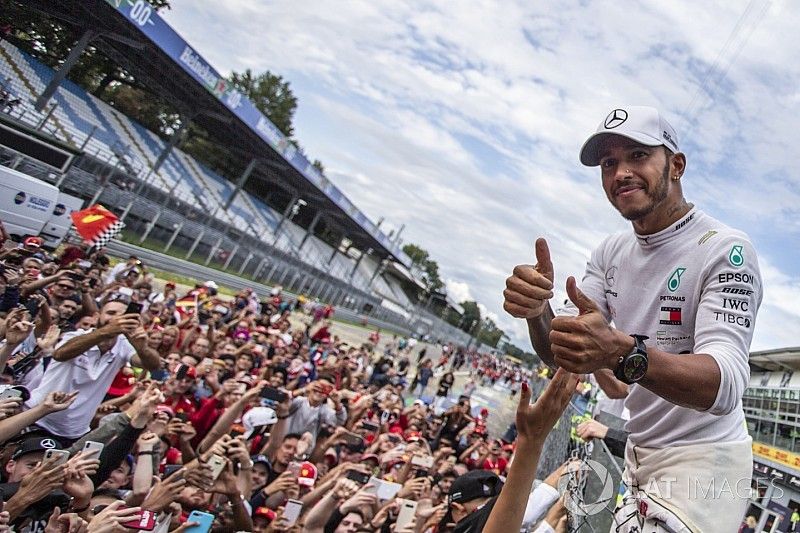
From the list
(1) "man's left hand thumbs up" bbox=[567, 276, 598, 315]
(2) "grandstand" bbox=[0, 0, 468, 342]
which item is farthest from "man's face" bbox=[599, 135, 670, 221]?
(2) "grandstand" bbox=[0, 0, 468, 342]

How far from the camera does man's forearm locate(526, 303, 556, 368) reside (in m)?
2.11

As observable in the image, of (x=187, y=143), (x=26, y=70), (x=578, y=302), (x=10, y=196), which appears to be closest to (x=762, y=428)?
(x=578, y=302)

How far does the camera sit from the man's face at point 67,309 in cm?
774

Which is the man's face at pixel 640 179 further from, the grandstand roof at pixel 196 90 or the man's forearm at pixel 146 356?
the grandstand roof at pixel 196 90

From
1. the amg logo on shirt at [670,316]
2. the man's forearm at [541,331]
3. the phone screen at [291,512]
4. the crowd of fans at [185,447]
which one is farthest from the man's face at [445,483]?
the amg logo on shirt at [670,316]

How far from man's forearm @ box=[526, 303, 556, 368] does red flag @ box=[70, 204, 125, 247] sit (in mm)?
13378

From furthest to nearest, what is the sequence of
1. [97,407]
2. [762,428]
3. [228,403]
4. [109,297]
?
[762,428], [109,297], [228,403], [97,407]

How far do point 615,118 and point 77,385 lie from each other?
5.20 m

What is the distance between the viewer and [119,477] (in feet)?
14.1

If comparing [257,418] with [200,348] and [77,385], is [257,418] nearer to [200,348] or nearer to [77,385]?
[77,385]

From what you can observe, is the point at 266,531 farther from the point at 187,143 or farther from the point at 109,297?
the point at 187,143

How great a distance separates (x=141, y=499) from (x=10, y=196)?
1394cm

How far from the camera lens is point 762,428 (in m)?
17.3

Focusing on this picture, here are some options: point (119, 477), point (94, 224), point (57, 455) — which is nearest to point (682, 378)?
point (57, 455)
